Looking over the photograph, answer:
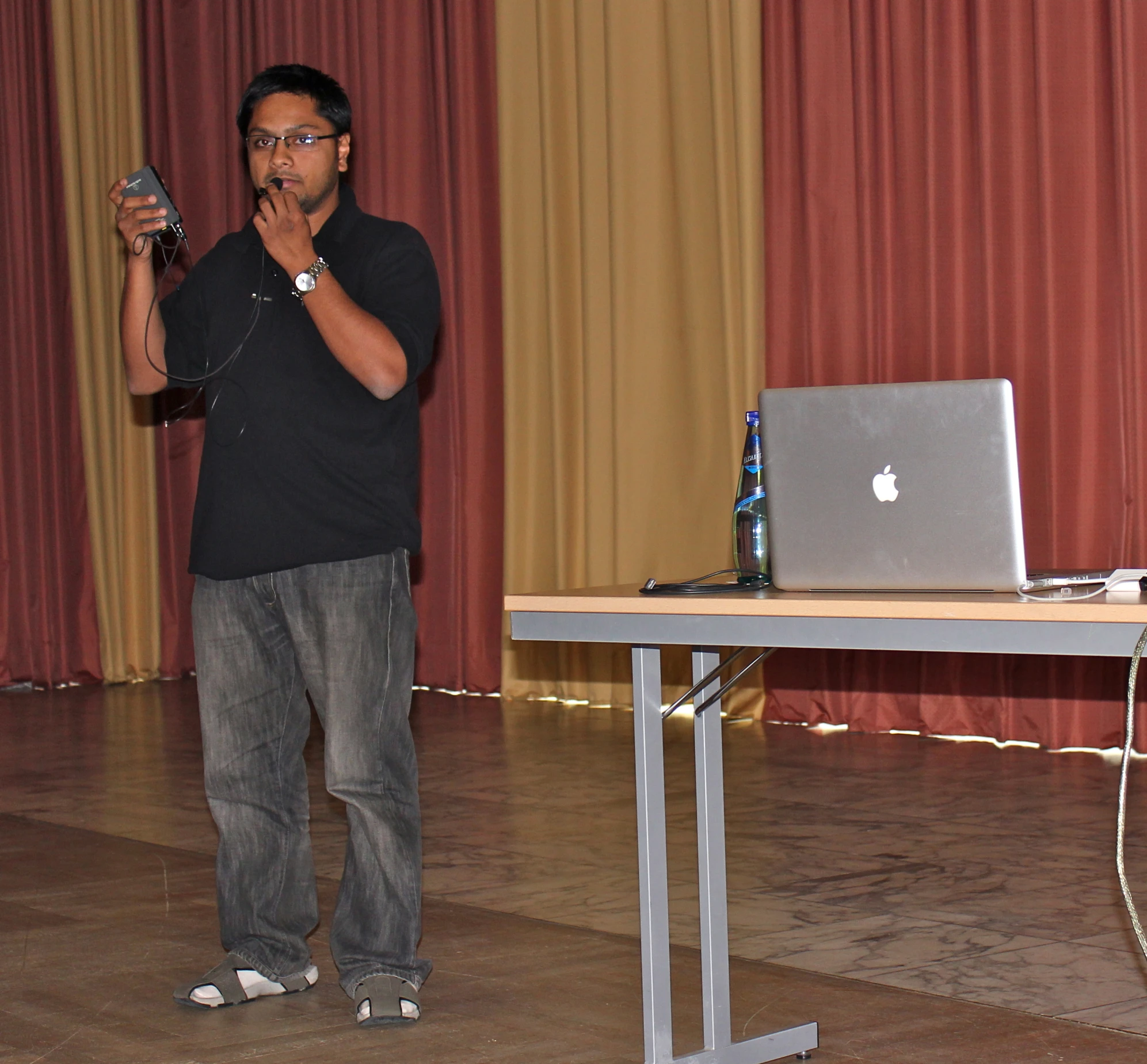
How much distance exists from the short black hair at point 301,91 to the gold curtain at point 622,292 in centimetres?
287

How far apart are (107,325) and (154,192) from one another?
4.77 metres

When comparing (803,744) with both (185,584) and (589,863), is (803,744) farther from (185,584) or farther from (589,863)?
(185,584)

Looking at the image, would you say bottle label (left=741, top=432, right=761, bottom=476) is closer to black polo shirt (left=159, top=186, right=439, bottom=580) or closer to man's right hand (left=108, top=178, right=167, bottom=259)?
black polo shirt (left=159, top=186, right=439, bottom=580)

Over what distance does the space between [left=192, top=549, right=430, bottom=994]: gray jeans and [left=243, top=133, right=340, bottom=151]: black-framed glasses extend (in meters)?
0.58

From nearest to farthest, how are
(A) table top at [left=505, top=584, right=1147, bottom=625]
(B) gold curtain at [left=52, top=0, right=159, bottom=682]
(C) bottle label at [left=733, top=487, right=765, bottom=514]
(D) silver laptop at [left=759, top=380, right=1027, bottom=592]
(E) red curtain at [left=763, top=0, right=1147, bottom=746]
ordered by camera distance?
(A) table top at [left=505, top=584, right=1147, bottom=625] < (D) silver laptop at [left=759, top=380, right=1027, bottom=592] < (C) bottle label at [left=733, top=487, right=765, bottom=514] < (E) red curtain at [left=763, top=0, right=1147, bottom=746] < (B) gold curtain at [left=52, top=0, right=159, bottom=682]

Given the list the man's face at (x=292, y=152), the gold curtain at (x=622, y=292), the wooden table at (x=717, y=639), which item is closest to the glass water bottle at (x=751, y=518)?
the wooden table at (x=717, y=639)

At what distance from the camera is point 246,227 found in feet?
7.85

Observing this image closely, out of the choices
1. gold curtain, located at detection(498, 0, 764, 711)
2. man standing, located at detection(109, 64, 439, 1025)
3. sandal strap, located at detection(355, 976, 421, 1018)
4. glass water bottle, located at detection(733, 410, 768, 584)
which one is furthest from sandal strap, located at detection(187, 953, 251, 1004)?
gold curtain, located at detection(498, 0, 764, 711)

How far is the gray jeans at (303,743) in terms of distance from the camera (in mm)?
2244

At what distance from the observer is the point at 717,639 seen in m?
1.82

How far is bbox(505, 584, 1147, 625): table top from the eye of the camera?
5.14 ft

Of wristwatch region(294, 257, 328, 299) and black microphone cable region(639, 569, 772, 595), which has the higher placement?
wristwatch region(294, 257, 328, 299)

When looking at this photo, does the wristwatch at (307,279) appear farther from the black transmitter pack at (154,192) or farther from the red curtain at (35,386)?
the red curtain at (35,386)

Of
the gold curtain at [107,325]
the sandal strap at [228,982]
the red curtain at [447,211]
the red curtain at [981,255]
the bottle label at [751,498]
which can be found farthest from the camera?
the gold curtain at [107,325]
